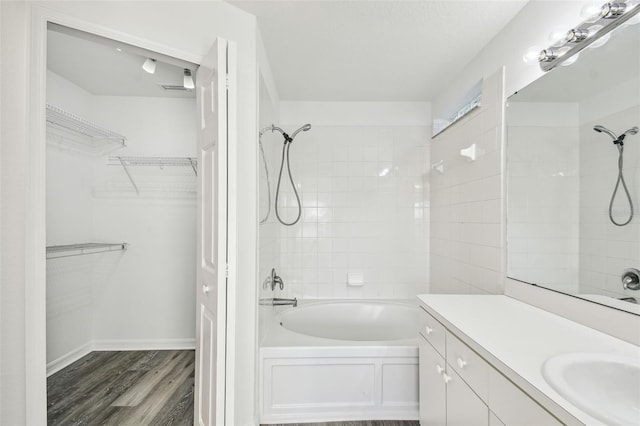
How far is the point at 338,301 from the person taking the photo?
10.1ft

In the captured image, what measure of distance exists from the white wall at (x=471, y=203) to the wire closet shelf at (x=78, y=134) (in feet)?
9.70

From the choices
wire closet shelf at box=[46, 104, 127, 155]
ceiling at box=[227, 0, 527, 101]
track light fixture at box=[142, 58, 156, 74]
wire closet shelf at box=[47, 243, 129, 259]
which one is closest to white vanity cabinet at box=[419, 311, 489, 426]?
ceiling at box=[227, 0, 527, 101]

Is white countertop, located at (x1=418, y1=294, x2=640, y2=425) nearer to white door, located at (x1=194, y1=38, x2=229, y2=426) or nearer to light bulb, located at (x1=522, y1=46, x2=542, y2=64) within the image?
white door, located at (x1=194, y1=38, x2=229, y2=426)

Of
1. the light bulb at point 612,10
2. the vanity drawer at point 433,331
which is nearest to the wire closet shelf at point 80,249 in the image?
the vanity drawer at point 433,331

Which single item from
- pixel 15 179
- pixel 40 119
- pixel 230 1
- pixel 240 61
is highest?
pixel 230 1

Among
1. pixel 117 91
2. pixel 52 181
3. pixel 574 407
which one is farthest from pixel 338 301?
pixel 117 91

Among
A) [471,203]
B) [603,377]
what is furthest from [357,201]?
[603,377]

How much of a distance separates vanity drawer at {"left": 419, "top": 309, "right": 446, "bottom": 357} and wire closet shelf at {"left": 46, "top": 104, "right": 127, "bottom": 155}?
2837 millimetres

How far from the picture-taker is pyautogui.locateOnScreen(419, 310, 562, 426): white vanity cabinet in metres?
0.95

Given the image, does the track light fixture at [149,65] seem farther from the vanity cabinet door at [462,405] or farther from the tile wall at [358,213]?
the vanity cabinet door at [462,405]

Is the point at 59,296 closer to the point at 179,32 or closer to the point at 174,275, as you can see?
the point at 174,275

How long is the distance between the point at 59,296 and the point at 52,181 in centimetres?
97

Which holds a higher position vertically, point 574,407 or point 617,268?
point 617,268

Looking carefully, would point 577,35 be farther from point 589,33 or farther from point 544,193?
point 544,193
